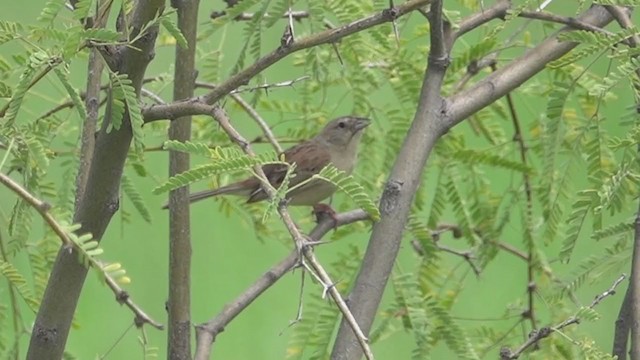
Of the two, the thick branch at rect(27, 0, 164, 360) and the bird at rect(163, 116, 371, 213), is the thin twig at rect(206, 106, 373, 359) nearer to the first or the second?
the thick branch at rect(27, 0, 164, 360)

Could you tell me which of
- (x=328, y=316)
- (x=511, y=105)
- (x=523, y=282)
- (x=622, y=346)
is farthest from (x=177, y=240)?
(x=523, y=282)

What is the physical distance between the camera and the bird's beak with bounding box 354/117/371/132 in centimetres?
480

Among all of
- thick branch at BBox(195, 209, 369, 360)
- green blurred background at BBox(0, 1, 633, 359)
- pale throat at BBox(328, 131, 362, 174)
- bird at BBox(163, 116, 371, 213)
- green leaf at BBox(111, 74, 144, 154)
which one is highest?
green leaf at BBox(111, 74, 144, 154)

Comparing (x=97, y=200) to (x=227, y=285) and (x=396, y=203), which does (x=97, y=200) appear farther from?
(x=227, y=285)

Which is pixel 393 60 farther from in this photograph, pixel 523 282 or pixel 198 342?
pixel 523 282

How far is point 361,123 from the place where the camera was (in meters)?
5.21

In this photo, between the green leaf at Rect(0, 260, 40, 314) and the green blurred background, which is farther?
the green blurred background

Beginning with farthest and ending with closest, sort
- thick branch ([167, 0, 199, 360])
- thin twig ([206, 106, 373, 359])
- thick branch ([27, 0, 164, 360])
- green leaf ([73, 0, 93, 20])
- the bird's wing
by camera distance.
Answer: the bird's wing
thick branch ([167, 0, 199, 360])
thick branch ([27, 0, 164, 360])
green leaf ([73, 0, 93, 20])
thin twig ([206, 106, 373, 359])

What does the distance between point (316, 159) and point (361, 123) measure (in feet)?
2.48

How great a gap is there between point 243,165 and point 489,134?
91.8 inches

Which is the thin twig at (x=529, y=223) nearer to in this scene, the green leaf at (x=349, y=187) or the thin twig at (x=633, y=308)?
the thin twig at (x=633, y=308)

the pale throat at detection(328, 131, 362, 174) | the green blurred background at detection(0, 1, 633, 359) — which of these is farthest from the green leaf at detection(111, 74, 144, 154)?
the green blurred background at detection(0, 1, 633, 359)

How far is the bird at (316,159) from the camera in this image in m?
4.87

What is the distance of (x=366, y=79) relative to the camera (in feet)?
14.3
